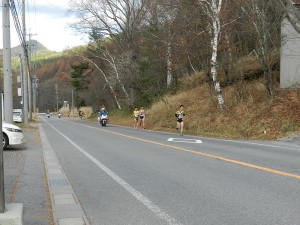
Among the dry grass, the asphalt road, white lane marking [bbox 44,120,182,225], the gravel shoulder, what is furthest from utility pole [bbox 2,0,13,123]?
white lane marking [bbox 44,120,182,225]

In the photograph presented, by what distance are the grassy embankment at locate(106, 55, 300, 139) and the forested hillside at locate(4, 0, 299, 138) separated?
0.06 meters

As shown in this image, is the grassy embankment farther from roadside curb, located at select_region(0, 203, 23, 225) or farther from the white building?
roadside curb, located at select_region(0, 203, 23, 225)

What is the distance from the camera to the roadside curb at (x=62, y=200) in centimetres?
555

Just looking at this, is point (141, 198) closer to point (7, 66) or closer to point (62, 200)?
point (62, 200)

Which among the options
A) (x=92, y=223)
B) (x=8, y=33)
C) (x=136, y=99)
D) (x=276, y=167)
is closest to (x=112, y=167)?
(x=276, y=167)

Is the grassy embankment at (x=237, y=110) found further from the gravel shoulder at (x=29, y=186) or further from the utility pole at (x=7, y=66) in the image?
the gravel shoulder at (x=29, y=186)

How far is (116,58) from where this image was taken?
1726 inches

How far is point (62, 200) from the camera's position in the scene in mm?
6715

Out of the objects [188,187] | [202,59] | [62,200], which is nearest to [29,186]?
[62,200]

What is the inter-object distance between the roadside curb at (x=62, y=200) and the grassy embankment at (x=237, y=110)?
11455 mm

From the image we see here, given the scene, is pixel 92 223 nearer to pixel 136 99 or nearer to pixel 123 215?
pixel 123 215

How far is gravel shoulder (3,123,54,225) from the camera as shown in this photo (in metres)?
5.76

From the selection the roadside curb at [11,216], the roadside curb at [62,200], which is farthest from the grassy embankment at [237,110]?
the roadside curb at [11,216]

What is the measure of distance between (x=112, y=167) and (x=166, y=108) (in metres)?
21.2
